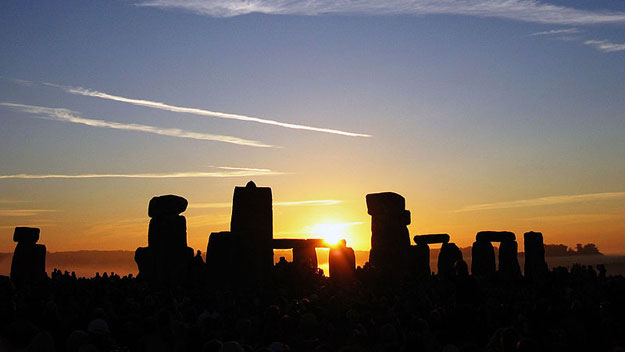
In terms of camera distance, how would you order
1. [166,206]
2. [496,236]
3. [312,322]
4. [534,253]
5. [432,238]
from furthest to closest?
1. [432,238]
2. [496,236]
3. [534,253]
4. [166,206]
5. [312,322]

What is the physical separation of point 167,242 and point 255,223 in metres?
3.04

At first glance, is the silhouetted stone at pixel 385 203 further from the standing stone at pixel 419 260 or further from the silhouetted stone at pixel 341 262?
the standing stone at pixel 419 260

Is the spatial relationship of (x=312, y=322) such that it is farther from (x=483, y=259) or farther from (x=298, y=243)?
(x=483, y=259)

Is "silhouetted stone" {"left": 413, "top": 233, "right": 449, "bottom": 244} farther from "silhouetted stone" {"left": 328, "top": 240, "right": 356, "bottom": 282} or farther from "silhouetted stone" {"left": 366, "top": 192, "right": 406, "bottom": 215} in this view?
"silhouetted stone" {"left": 328, "top": 240, "right": 356, "bottom": 282}

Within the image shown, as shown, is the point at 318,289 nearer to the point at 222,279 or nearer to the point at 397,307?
the point at 222,279

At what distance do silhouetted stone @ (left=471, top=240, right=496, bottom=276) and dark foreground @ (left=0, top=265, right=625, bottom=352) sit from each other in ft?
37.5

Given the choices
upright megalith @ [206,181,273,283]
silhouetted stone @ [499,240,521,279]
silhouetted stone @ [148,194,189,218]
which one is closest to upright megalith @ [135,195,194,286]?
silhouetted stone @ [148,194,189,218]

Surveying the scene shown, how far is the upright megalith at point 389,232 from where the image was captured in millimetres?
28750

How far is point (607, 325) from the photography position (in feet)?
36.2

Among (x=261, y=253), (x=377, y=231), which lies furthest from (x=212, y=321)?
(x=377, y=231)

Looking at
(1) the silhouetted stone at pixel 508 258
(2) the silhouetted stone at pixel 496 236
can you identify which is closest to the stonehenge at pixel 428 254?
(2) the silhouetted stone at pixel 496 236

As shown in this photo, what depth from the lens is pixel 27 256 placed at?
2877cm

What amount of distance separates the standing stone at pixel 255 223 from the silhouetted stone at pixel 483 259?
11917 millimetres

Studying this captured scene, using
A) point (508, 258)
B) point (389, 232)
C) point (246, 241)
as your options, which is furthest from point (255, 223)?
point (508, 258)
